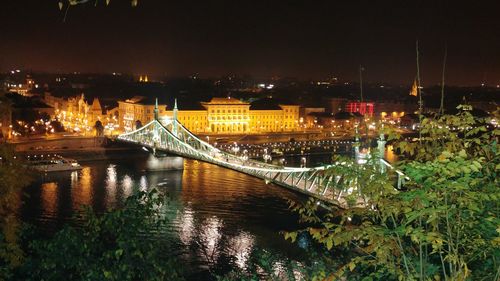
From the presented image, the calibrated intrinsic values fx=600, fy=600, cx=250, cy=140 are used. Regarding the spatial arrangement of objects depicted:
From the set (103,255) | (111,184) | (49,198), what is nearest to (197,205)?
(49,198)

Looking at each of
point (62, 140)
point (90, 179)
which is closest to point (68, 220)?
point (90, 179)

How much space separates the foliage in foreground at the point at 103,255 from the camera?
5.02 ft

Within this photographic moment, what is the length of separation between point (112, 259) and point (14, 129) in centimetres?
1600

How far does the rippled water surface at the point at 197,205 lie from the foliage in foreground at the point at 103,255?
380 centimetres

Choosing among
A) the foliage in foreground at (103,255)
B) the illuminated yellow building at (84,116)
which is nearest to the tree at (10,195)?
the foliage in foreground at (103,255)

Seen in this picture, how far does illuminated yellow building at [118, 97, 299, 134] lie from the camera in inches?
861

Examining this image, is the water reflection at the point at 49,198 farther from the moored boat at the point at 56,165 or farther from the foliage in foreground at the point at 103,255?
the foliage in foreground at the point at 103,255

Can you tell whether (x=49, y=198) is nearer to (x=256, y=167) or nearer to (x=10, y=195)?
(x=256, y=167)

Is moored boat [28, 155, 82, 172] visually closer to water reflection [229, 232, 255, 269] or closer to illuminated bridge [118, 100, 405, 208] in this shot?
illuminated bridge [118, 100, 405, 208]

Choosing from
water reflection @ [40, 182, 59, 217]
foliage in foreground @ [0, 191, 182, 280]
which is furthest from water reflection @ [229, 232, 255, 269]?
foliage in foreground @ [0, 191, 182, 280]

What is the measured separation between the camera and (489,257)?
122 cm

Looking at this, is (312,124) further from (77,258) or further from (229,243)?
(77,258)

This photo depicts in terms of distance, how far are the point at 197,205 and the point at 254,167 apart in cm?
162

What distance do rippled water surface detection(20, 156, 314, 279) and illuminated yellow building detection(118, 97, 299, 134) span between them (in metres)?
8.34
